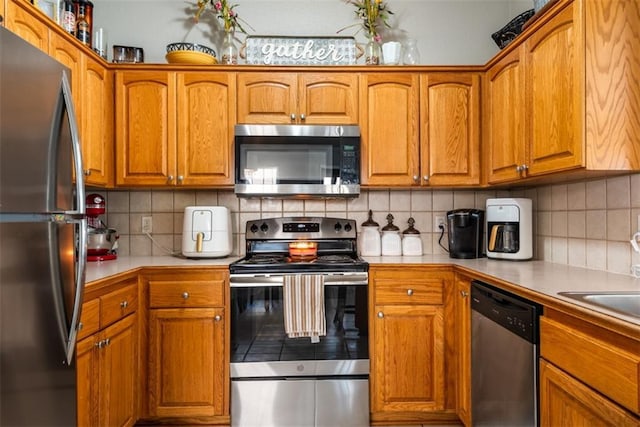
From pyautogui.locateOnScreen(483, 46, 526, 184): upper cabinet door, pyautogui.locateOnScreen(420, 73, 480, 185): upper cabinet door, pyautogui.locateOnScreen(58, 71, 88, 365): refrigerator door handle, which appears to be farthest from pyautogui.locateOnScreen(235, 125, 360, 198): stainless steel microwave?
pyautogui.locateOnScreen(58, 71, 88, 365): refrigerator door handle

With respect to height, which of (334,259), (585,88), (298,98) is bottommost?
(334,259)

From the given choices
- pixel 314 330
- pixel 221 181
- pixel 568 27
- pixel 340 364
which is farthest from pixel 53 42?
pixel 568 27

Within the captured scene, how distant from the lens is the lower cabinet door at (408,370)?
2.08 meters

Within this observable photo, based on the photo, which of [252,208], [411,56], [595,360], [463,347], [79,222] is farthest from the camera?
[252,208]

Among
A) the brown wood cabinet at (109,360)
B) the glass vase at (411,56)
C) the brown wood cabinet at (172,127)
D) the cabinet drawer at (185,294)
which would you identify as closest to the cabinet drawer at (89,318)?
the brown wood cabinet at (109,360)

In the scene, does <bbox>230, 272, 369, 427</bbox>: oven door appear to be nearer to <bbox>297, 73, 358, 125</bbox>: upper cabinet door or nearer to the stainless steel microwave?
the stainless steel microwave

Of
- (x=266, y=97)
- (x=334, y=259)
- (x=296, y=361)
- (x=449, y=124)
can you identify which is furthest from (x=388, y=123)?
(x=296, y=361)

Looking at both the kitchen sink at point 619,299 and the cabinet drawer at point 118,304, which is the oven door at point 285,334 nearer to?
the cabinet drawer at point 118,304

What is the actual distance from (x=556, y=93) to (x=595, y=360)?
110 cm

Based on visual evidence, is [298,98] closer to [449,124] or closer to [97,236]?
[449,124]

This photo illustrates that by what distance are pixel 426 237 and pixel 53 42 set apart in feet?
7.67

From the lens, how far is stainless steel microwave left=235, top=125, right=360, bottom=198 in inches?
90.2

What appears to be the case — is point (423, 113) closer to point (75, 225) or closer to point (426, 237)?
point (426, 237)

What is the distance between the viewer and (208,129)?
2311mm
